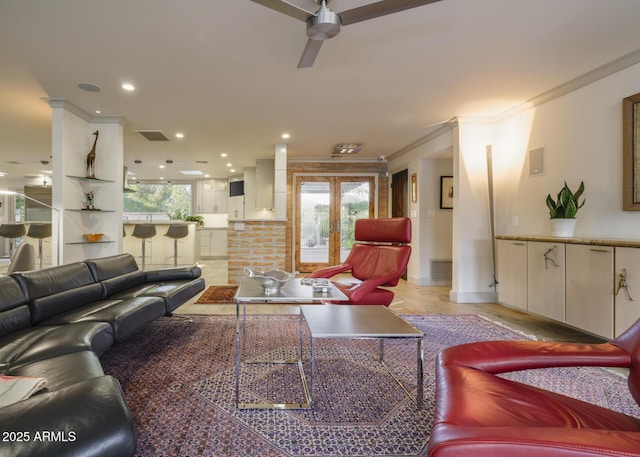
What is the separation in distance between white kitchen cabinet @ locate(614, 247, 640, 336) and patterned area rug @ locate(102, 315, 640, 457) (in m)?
0.40

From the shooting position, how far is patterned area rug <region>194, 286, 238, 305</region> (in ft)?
14.0

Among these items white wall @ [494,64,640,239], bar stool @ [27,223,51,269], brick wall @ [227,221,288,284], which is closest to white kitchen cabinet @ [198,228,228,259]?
brick wall @ [227,221,288,284]

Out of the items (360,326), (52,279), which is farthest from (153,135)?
(360,326)

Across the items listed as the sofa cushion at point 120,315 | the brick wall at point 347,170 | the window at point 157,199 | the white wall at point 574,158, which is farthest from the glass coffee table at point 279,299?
the window at point 157,199

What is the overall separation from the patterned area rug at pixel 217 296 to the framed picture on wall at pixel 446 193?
384 cm

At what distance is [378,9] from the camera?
1.94m

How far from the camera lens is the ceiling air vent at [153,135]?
5277mm

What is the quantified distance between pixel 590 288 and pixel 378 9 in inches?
104

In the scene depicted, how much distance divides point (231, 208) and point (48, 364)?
27.4ft

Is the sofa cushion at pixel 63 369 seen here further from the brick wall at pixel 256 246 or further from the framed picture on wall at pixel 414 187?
the framed picture on wall at pixel 414 187

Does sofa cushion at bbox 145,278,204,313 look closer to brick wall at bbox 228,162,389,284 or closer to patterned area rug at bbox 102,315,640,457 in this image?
patterned area rug at bbox 102,315,640,457

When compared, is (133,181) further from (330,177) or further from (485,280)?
(485,280)

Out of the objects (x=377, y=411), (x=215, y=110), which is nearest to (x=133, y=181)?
(x=215, y=110)

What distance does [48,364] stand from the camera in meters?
1.42
